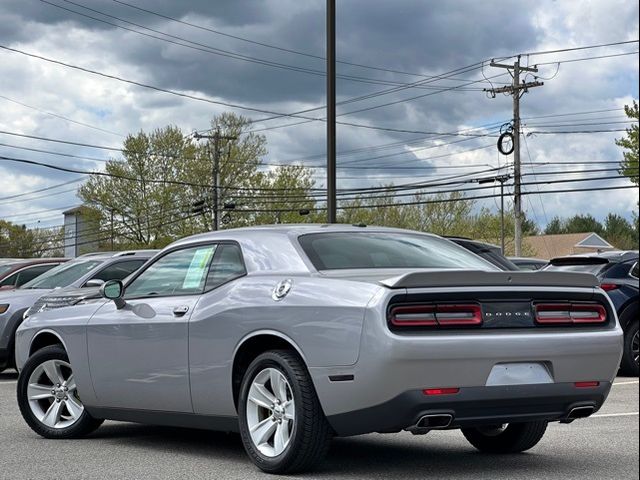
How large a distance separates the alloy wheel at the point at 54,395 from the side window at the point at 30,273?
8383mm

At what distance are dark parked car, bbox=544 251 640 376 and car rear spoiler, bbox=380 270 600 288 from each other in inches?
282

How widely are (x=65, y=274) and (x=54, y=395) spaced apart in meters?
6.76

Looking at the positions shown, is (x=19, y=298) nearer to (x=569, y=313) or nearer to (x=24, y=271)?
(x=24, y=271)

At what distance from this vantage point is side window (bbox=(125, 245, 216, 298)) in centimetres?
750

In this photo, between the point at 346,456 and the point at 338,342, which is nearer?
the point at 338,342

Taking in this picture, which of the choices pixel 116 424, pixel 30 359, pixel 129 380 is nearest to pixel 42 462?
pixel 129 380

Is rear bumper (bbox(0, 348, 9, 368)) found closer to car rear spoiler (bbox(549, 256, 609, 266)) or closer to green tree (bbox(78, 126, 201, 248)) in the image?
car rear spoiler (bbox(549, 256, 609, 266))

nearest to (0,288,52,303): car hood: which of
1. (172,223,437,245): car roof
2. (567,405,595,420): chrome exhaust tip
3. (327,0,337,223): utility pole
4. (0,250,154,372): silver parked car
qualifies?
(0,250,154,372): silver parked car

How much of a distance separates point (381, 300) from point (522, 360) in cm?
91

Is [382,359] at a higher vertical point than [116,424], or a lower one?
higher

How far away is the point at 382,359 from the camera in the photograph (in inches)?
232

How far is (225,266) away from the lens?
7.35 meters

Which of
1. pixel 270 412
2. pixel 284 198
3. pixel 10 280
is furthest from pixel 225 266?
pixel 284 198

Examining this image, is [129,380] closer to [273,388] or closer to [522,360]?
[273,388]
